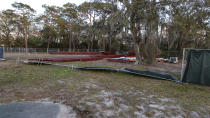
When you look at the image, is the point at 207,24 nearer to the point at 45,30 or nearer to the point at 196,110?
the point at 196,110

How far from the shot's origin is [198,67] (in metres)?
4.00

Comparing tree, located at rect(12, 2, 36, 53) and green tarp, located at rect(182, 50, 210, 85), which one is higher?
tree, located at rect(12, 2, 36, 53)

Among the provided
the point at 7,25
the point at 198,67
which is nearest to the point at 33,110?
the point at 198,67

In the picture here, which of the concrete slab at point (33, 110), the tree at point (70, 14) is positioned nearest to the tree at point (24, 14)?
the tree at point (70, 14)

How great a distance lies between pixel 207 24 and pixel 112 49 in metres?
18.6

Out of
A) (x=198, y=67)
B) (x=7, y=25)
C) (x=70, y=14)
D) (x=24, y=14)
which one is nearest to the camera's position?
(x=198, y=67)

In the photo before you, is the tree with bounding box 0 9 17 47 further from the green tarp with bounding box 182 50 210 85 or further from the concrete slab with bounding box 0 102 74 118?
the green tarp with bounding box 182 50 210 85

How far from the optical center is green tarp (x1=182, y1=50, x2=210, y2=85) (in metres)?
3.90

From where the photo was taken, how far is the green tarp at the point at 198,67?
3896mm

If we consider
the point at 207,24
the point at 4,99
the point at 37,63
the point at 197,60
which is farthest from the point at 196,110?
the point at 207,24

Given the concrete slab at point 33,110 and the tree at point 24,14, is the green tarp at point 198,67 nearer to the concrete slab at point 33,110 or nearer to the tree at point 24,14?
the concrete slab at point 33,110

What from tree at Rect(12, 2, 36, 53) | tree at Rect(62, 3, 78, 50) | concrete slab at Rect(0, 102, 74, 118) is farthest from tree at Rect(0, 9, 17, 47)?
concrete slab at Rect(0, 102, 74, 118)

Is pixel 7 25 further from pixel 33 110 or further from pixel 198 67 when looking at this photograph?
pixel 198 67

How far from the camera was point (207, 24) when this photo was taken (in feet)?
28.0
